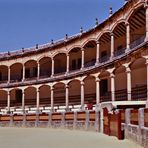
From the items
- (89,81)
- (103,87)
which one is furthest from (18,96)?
(103,87)

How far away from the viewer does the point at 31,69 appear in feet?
147

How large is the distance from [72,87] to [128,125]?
25.0m

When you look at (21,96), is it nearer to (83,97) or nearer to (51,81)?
(51,81)

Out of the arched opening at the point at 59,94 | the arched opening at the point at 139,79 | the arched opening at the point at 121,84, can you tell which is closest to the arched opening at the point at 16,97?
the arched opening at the point at 59,94

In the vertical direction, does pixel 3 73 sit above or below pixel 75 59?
below

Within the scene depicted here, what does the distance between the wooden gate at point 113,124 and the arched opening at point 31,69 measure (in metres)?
26.1

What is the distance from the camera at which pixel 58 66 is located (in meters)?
42.4

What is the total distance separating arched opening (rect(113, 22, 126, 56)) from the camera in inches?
1143

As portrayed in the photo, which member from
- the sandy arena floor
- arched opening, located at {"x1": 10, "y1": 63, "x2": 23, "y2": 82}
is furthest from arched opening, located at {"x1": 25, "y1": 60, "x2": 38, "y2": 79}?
the sandy arena floor

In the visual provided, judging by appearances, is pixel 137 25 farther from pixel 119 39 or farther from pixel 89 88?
pixel 89 88

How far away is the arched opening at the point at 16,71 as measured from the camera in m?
45.3

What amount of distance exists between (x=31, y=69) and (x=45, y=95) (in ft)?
13.5

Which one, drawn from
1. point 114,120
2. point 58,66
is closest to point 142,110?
point 114,120

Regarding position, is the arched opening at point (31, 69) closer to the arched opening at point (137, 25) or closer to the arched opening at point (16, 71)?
the arched opening at point (16, 71)
